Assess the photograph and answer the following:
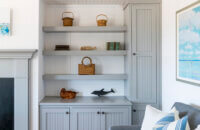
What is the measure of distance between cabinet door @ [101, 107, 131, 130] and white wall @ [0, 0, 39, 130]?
102 cm

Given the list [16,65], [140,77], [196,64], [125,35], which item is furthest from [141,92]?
[16,65]

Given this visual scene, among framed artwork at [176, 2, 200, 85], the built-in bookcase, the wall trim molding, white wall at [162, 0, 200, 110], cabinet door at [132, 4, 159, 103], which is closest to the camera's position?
framed artwork at [176, 2, 200, 85]

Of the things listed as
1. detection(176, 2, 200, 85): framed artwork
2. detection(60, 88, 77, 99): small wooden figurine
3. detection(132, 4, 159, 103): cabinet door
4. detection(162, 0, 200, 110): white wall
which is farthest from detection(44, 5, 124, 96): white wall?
detection(176, 2, 200, 85): framed artwork

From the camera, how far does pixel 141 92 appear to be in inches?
120

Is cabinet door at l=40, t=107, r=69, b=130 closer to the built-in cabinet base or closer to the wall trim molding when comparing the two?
the built-in cabinet base

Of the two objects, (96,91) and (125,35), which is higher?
(125,35)

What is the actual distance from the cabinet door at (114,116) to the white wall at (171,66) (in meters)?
0.58

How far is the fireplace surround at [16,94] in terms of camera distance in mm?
2869

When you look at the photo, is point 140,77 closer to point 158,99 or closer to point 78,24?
point 158,99

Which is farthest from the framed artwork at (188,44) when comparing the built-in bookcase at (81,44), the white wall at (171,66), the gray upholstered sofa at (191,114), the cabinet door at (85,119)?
the cabinet door at (85,119)

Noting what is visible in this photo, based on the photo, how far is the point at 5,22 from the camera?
2.88 metres

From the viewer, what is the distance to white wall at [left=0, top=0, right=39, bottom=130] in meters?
2.91

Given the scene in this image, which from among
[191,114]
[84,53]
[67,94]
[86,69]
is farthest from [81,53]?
[191,114]

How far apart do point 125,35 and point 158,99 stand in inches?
46.4
